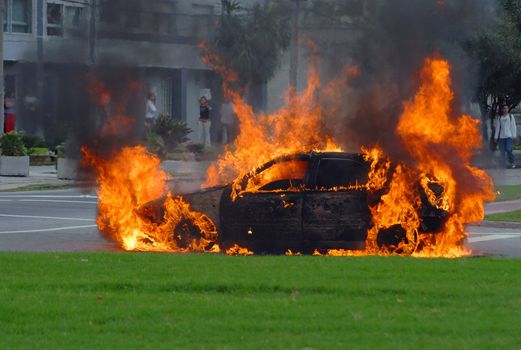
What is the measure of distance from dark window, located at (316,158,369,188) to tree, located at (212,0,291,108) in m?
3.30

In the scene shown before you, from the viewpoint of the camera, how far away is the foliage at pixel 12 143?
30.2 meters

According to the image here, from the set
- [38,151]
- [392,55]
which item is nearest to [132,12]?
[392,55]

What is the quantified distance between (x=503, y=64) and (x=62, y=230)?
870 inches

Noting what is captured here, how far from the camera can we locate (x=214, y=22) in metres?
17.4

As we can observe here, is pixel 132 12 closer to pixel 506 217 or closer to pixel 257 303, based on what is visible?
pixel 257 303

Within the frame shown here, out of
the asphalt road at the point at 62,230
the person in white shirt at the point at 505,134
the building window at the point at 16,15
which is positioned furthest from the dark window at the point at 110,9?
the building window at the point at 16,15

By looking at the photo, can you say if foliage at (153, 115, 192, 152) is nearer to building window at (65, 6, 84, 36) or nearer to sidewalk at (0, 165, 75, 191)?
sidewalk at (0, 165, 75, 191)

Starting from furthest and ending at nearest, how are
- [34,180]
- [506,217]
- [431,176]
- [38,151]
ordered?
[38,151] < [34,180] < [506,217] < [431,176]

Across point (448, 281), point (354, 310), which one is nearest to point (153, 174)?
point (448, 281)

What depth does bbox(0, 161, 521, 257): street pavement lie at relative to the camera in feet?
52.4

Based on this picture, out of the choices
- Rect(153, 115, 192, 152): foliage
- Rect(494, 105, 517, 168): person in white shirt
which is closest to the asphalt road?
Rect(153, 115, 192, 152): foliage

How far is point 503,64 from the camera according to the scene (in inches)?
1467

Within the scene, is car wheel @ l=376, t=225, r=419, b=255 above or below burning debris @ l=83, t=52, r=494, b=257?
below

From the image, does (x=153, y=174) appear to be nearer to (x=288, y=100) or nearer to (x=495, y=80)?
(x=288, y=100)
